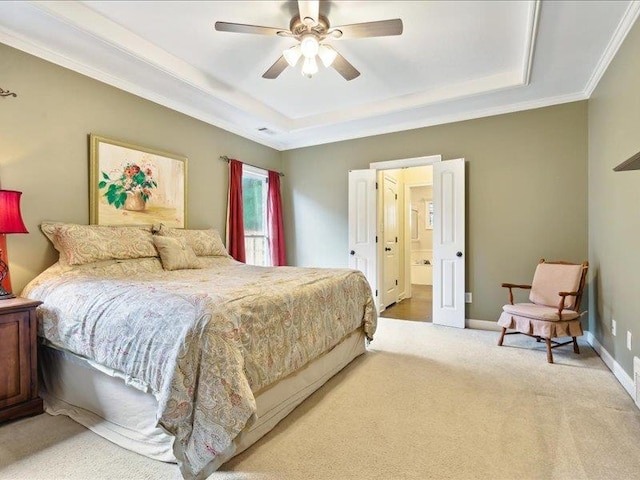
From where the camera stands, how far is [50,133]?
9.27 feet

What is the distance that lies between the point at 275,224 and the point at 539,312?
372 cm

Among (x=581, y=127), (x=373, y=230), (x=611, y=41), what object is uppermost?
(x=611, y=41)

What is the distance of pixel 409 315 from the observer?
4973 millimetres

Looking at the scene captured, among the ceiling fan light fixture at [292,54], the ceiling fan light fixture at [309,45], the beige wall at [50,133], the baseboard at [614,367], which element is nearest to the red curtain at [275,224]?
the beige wall at [50,133]

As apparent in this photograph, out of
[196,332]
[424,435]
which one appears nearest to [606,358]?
[424,435]

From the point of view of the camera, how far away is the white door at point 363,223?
4902 millimetres

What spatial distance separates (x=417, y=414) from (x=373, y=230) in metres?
3.05

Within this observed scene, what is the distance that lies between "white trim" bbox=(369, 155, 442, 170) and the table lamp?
4.00m

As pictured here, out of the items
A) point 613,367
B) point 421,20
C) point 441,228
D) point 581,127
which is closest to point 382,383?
point 613,367

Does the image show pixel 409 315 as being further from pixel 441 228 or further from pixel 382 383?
pixel 382 383

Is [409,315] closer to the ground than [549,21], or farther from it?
closer to the ground

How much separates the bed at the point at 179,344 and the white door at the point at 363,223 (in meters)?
1.90

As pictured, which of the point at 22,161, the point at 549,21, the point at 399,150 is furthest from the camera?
the point at 399,150

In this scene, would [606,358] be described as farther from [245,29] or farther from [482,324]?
[245,29]
